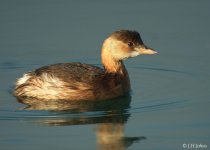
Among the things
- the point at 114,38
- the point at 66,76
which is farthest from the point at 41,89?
the point at 114,38

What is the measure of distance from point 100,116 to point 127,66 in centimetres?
331

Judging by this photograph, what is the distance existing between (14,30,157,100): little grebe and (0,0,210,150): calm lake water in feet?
0.78

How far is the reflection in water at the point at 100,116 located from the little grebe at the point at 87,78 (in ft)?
0.49

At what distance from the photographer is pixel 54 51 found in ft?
49.9

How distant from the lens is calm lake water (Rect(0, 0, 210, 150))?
10.5 metres

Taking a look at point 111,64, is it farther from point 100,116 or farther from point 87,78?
point 100,116

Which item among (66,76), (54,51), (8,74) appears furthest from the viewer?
(54,51)

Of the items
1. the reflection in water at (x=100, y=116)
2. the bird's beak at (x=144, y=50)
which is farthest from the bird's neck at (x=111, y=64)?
the reflection in water at (x=100, y=116)

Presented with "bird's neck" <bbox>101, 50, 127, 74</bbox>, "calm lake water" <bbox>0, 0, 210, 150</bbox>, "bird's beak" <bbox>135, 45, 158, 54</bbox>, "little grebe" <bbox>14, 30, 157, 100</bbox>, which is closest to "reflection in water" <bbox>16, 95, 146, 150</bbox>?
"calm lake water" <bbox>0, 0, 210, 150</bbox>

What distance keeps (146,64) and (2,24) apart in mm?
3842

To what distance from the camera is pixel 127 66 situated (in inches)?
578

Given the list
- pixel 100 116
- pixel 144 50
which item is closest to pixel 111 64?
pixel 144 50

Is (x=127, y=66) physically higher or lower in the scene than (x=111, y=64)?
lower

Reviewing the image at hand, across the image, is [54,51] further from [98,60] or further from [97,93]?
[97,93]
